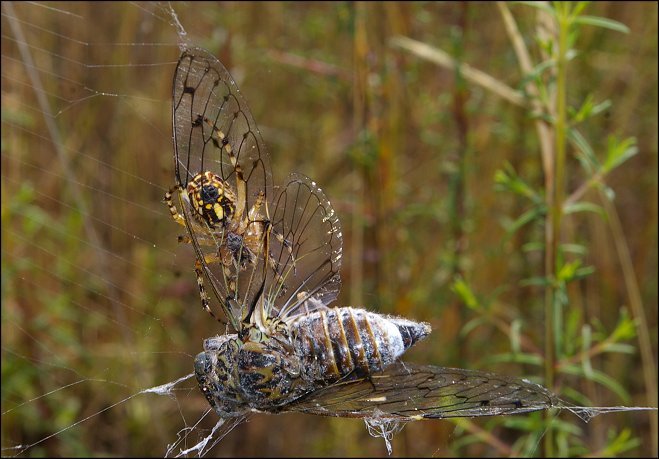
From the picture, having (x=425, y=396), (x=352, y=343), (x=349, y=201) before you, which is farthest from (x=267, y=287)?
(x=349, y=201)

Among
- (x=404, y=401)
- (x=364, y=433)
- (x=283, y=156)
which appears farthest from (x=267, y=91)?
(x=404, y=401)

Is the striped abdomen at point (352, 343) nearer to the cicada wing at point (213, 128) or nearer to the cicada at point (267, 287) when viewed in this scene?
the cicada at point (267, 287)

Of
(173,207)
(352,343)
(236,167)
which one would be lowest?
(352,343)

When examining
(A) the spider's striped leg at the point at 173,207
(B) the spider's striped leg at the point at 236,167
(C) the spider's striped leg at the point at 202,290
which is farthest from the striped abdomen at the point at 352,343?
(A) the spider's striped leg at the point at 173,207

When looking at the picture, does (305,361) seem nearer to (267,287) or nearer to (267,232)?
(267,287)

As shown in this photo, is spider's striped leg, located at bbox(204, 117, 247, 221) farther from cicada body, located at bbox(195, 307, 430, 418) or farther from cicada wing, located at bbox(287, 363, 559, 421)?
cicada wing, located at bbox(287, 363, 559, 421)

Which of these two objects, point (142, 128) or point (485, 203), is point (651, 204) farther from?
point (142, 128)

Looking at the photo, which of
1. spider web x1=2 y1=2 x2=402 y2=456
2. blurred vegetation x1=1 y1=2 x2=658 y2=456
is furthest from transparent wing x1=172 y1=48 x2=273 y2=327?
spider web x1=2 y1=2 x2=402 y2=456
